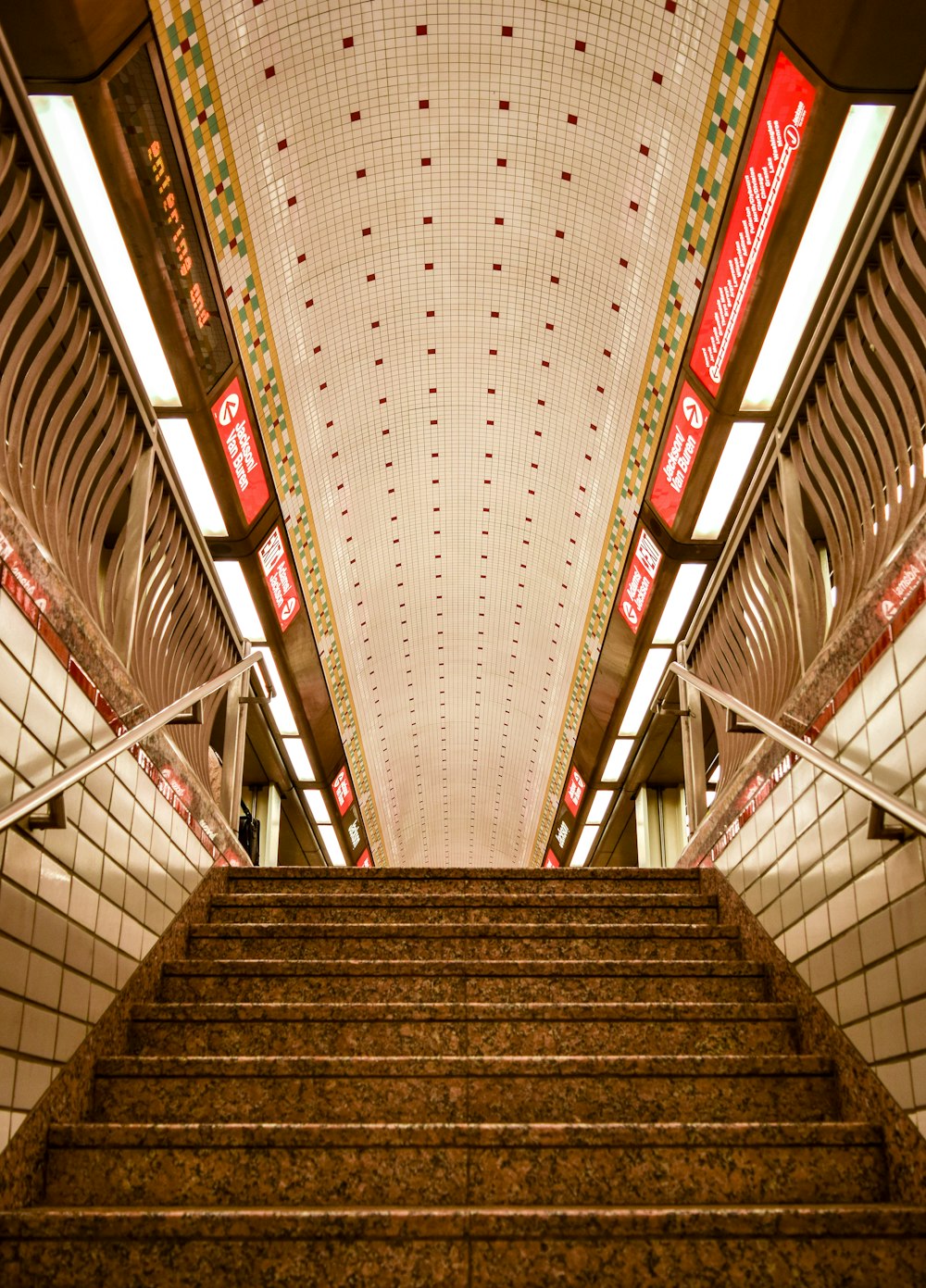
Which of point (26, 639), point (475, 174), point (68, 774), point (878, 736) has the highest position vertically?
point (475, 174)

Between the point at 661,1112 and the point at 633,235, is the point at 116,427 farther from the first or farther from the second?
the point at 633,235

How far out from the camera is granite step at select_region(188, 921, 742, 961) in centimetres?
376

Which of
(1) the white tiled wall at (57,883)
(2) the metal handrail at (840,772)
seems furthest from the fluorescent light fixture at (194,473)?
(2) the metal handrail at (840,772)

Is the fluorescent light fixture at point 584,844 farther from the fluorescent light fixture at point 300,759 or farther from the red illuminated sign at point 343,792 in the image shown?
the fluorescent light fixture at point 300,759

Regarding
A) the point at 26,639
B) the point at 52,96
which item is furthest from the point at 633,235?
the point at 26,639

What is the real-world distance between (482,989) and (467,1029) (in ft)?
0.99

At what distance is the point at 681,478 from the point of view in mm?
6910

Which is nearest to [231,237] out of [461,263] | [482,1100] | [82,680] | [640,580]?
[461,263]

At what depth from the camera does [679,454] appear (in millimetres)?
6859

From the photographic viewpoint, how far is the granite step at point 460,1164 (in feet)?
8.13

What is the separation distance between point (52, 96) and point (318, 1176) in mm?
4240

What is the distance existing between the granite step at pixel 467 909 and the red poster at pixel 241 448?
3420mm

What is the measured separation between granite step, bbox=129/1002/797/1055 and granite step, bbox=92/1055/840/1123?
222mm

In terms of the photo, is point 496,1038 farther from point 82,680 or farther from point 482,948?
point 82,680
